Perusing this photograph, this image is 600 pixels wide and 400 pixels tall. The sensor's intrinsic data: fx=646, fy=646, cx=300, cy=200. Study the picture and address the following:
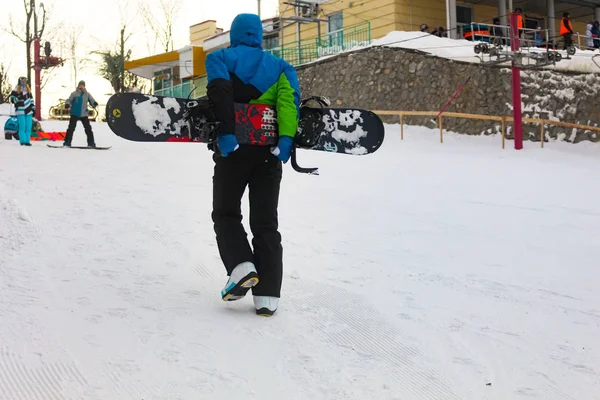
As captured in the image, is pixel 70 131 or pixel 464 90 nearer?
pixel 70 131

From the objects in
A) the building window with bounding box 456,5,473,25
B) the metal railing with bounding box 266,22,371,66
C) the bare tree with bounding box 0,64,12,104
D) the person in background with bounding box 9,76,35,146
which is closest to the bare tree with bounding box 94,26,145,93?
the bare tree with bounding box 0,64,12,104

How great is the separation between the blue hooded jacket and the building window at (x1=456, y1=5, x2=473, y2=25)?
22503 millimetres

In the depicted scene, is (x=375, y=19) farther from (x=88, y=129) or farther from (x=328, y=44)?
(x=88, y=129)

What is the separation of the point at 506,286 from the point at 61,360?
3.22 metres

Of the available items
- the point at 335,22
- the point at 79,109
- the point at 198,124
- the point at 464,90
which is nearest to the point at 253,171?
the point at 198,124

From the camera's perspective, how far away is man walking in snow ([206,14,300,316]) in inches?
145

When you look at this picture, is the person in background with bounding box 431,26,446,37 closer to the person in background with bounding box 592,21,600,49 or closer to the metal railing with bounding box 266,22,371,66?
the metal railing with bounding box 266,22,371,66

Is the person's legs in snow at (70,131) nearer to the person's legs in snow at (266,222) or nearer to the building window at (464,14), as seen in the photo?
the person's legs in snow at (266,222)

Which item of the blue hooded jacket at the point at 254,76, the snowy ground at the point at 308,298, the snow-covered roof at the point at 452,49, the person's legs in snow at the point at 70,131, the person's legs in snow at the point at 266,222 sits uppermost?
the snow-covered roof at the point at 452,49

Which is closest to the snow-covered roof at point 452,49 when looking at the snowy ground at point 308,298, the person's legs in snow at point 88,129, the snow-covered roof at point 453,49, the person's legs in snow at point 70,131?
the snow-covered roof at point 453,49

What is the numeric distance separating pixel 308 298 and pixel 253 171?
0.94 meters

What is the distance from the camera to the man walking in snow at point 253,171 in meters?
3.67

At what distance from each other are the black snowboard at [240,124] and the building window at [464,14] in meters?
21.7

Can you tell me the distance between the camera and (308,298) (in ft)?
13.6
